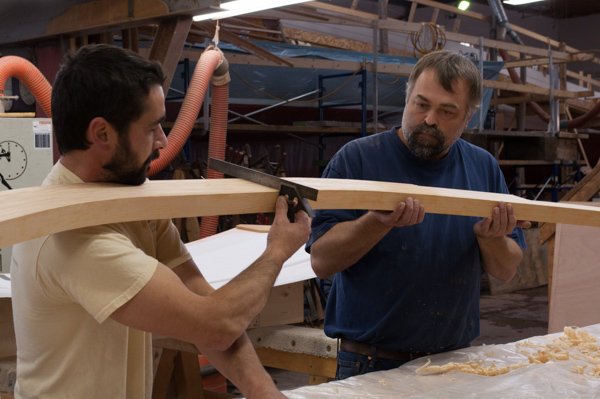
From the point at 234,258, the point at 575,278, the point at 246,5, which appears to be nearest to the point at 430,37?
the point at 246,5

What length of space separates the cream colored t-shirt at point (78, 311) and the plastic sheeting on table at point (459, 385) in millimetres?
634

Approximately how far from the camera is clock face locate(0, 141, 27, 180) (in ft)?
12.2

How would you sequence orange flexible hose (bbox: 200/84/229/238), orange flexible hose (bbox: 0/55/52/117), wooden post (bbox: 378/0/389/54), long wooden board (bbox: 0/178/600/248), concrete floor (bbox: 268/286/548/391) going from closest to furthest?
long wooden board (bbox: 0/178/600/248) < orange flexible hose (bbox: 0/55/52/117) < orange flexible hose (bbox: 200/84/229/238) < concrete floor (bbox: 268/286/548/391) < wooden post (bbox: 378/0/389/54)

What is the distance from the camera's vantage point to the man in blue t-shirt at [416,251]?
7.06 ft

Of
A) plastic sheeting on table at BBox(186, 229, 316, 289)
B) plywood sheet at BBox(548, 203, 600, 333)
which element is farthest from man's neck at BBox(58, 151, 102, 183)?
plywood sheet at BBox(548, 203, 600, 333)

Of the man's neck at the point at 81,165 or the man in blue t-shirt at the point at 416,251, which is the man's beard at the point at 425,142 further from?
the man's neck at the point at 81,165

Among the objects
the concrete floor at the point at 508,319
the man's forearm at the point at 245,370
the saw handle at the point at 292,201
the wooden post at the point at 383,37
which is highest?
the wooden post at the point at 383,37

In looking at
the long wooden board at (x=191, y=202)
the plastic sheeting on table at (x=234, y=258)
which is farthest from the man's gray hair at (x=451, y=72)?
the plastic sheeting on table at (x=234, y=258)

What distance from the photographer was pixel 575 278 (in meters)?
3.69

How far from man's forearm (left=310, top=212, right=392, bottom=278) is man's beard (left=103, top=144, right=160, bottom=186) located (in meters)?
0.77

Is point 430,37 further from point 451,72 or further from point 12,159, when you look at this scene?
point 451,72

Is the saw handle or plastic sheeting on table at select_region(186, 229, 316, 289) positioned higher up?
the saw handle

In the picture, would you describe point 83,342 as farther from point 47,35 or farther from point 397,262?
point 47,35

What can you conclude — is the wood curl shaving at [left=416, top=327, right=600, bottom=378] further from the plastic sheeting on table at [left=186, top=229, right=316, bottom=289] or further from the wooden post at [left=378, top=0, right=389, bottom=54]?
the wooden post at [left=378, top=0, right=389, bottom=54]
